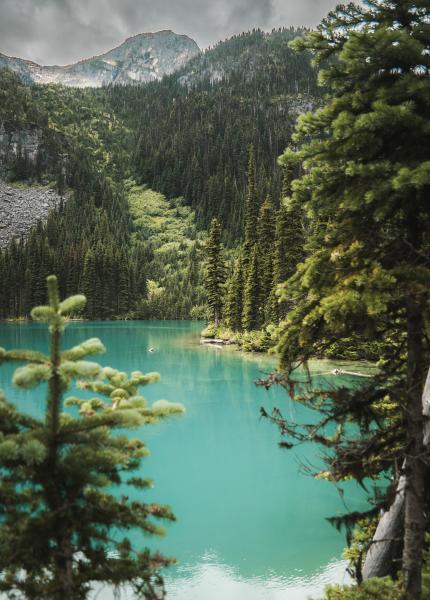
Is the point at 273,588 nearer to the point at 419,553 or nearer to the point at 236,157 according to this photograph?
the point at 419,553

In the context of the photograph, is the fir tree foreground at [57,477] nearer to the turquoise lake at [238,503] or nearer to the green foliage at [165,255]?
the turquoise lake at [238,503]

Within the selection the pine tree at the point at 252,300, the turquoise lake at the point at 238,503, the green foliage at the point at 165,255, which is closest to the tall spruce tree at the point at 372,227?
the turquoise lake at the point at 238,503

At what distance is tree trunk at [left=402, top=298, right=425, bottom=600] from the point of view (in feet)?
15.5

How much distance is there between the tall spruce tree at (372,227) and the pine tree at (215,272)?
53447 millimetres

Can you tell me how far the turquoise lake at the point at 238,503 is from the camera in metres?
10.7

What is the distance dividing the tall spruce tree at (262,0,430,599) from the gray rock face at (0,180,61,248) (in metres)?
135

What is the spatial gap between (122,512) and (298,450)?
16.8 metres

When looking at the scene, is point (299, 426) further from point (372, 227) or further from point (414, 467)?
point (372, 227)

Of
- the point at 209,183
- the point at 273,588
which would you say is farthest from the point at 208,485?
the point at 209,183

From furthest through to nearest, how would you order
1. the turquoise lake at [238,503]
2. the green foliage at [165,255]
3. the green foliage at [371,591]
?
the green foliage at [165,255], the turquoise lake at [238,503], the green foliage at [371,591]

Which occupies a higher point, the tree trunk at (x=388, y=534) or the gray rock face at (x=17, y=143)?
the gray rock face at (x=17, y=143)

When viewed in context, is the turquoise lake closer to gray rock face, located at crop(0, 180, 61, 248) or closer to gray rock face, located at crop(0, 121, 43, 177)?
gray rock face, located at crop(0, 180, 61, 248)

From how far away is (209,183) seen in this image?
17350cm

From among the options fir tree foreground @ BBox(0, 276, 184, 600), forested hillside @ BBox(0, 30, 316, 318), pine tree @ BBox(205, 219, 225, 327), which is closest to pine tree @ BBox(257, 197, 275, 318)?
pine tree @ BBox(205, 219, 225, 327)
